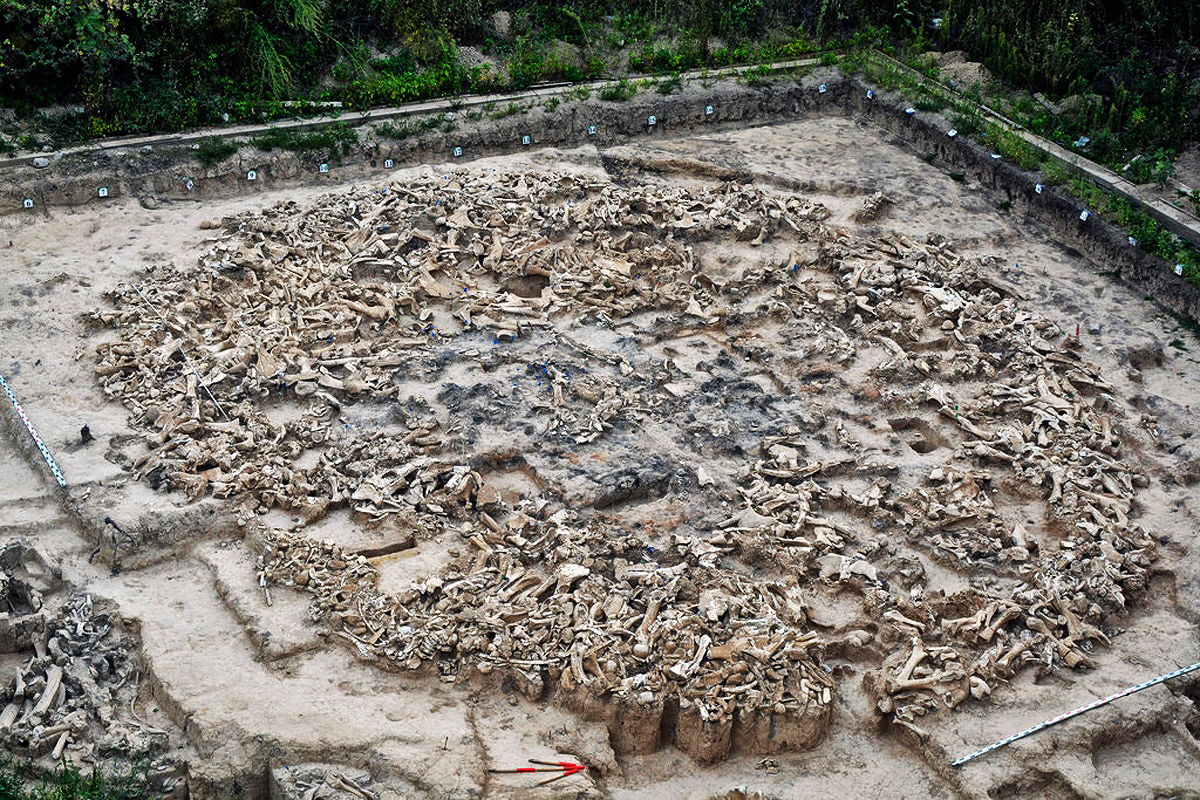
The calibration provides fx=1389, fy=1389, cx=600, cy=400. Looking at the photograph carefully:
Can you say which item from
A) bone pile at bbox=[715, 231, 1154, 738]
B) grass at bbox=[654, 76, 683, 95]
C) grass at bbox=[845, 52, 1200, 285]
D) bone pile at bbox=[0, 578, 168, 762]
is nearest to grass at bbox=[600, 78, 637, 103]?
grass at bbox=[654, 76, 683, 95]

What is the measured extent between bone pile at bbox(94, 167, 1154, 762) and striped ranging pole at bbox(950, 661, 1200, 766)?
365 mm

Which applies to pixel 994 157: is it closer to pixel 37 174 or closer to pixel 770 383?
pixel 770 383

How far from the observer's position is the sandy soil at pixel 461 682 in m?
7.63

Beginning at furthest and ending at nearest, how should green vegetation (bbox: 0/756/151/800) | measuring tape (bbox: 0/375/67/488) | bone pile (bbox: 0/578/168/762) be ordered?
measuring tape (bbox: 0/375/67/488)
bone pile (bbox: 0/578/168/762)
green vegetation (bbox: 0/756/151/800)

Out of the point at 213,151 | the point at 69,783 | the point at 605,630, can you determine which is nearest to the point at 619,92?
the point at 213,151

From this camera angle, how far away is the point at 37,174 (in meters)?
13.6

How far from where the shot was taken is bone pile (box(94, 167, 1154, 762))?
27.0 feet

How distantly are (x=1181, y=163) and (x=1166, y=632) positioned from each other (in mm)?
7111

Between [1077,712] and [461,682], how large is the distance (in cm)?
357

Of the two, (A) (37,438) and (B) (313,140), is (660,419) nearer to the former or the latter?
(A) (37,438)

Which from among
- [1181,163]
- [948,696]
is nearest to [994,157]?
[1181,163]

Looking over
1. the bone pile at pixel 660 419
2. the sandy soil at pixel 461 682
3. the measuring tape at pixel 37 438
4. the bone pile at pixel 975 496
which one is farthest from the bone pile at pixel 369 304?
the bone pile at pixel 975 496

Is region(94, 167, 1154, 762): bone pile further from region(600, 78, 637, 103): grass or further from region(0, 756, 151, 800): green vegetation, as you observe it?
region(600, 78, 637, 103): grass

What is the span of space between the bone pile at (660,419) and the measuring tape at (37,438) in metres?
0.51
